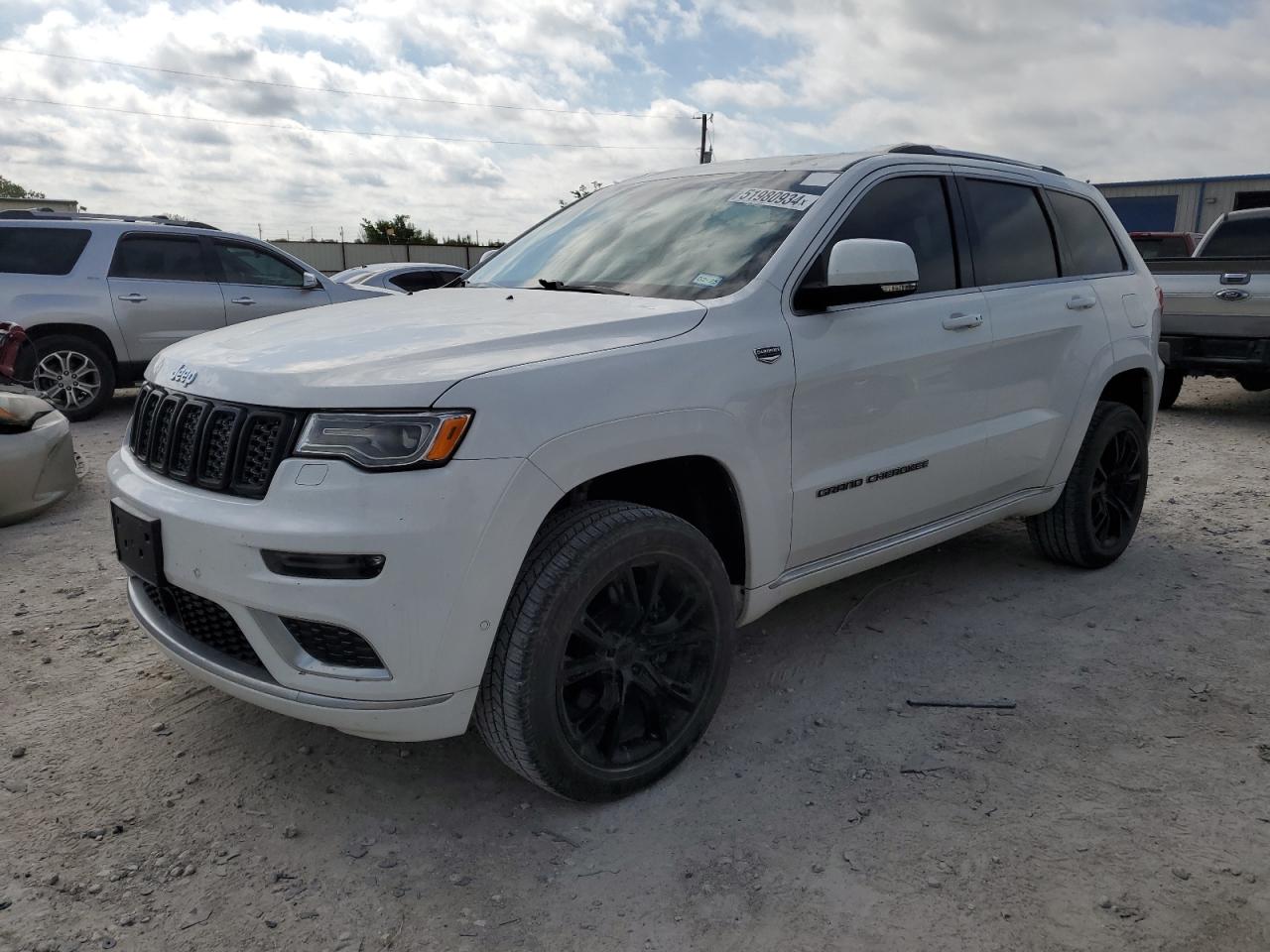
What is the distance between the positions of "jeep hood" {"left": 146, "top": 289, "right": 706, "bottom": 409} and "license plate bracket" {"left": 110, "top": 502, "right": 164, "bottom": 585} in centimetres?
38

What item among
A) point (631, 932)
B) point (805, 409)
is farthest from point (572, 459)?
point (631, 932)

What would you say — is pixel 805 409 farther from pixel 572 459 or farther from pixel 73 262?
pixel 73 262

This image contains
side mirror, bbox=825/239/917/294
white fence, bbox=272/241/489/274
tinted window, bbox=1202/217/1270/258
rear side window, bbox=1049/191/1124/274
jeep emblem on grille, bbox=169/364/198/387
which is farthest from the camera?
white fence, bbox=272/241/489/274

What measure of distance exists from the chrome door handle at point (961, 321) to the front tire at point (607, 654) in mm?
1400

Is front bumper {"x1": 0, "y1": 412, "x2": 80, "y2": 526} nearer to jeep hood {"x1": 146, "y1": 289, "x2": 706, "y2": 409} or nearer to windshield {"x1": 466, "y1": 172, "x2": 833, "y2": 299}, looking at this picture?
jeep hood {"x1": 146, "y1": 289, "x2": 706, "y2": 409}

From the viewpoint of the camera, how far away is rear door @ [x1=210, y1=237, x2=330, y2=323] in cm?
946

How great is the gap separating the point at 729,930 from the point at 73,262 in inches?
339

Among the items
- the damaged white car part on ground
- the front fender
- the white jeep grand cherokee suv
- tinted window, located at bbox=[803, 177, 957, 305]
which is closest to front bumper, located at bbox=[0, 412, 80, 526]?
the damaged white car part on ground

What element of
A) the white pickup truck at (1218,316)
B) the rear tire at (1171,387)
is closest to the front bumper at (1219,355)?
the white pickup truck at (1218,316)

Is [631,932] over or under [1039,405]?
under

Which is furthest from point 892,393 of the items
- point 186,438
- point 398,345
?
point 186,438

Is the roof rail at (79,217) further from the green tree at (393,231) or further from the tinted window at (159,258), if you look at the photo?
the green tree at (393,231)

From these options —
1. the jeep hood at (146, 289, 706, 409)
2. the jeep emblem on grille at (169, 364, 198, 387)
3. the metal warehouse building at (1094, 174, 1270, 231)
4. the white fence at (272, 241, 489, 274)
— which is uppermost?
the metal warehouse building at (1094, 174, 1270, 231)

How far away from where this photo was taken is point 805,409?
10.2ft
